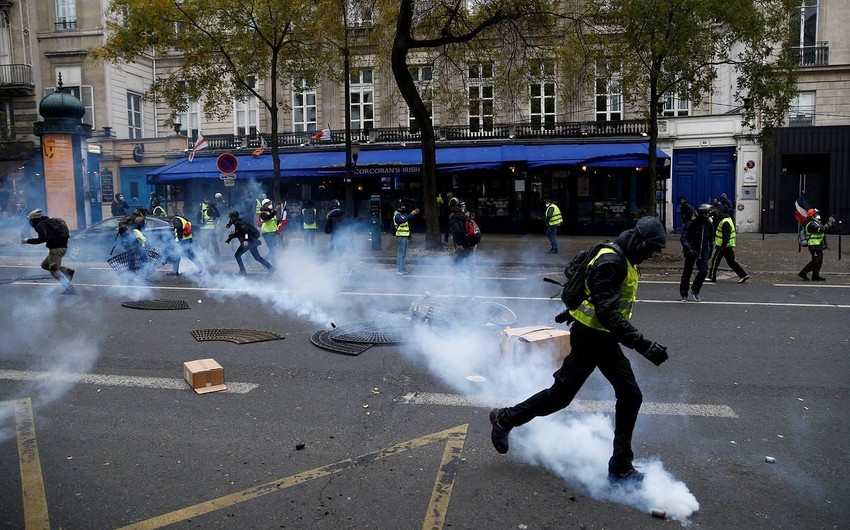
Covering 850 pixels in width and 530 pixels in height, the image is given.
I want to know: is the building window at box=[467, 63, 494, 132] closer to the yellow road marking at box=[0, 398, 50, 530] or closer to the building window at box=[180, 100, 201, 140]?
the building window at box=[180, 100, 201, 140]

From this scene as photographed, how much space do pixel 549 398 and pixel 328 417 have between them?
1931mm

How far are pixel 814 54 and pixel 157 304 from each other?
78.8 ft

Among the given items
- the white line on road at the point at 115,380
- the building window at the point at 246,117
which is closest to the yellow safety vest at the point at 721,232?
the white line on road at the point at 115,380

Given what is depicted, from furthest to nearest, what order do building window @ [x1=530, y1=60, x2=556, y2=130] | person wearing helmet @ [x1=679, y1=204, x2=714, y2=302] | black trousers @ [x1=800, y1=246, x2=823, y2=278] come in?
building window @ [x1=530, y1=60, x2=556, y2=130] < black trousers @ [x1=800, y1=246, x2=823, y2=278] < person wearing helmet @ [x1=679, y1=204, x2=714, y2=302]

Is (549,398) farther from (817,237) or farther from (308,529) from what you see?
(817,237)

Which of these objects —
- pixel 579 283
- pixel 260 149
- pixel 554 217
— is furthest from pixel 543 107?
pixel 579 283

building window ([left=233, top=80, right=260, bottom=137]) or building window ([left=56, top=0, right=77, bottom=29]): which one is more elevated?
building window ([left=56, top=0, right=77, bottom=29])

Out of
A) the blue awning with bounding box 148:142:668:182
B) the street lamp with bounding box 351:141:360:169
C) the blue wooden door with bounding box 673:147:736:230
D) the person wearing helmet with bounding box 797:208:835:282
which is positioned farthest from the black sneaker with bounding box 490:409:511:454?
the blue wooden door with bounding box 673:147:736:230

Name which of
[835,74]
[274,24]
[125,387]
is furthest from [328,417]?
[835,74]

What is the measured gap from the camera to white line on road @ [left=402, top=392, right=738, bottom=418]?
538 centimetres

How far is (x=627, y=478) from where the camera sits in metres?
4.05

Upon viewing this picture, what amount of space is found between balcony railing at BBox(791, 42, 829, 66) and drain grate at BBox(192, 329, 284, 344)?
2310cm

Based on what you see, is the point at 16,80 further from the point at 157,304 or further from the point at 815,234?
the point at 815,234

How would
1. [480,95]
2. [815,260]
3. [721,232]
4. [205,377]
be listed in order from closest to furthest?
[205,377]
[721,232]
[815,260]
[480,95]
